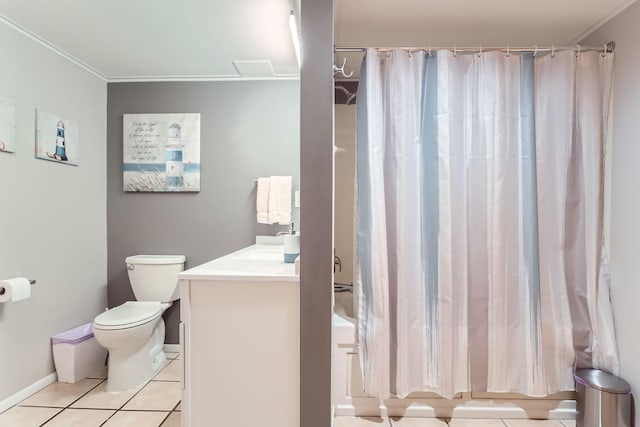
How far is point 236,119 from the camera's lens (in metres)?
2.67

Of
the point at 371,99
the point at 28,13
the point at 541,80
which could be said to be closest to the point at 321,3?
the point at 371,99

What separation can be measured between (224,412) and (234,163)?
1801 mm

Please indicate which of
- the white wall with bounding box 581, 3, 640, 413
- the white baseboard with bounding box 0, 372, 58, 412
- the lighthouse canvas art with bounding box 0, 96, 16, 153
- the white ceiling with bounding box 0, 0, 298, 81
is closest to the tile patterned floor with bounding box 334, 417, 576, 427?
the white wall with bounding box 581, 3, 640, 413

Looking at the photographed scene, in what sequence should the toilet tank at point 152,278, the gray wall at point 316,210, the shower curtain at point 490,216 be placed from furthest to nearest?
the toilet tank at point 152,278
the shower curtain at point 490,216
the gray wall at point 316,210

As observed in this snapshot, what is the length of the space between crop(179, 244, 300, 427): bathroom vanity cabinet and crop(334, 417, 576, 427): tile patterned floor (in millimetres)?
549

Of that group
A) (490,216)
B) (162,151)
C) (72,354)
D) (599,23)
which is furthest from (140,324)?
(599,23)

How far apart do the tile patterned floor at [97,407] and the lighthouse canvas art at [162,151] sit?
4.76 feet

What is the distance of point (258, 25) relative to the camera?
6.34 ft

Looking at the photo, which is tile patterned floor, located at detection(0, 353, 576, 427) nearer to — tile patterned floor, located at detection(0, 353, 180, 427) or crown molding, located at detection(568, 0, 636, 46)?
tile patterned floor, located at detection(0, 353, 180, 427)

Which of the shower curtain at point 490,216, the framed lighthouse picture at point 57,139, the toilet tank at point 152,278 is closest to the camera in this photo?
the shower curtain at point 490,216

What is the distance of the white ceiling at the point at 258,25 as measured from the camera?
66.6 inches

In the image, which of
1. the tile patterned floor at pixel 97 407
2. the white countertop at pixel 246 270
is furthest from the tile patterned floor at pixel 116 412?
the white countertop at pixel 246 270

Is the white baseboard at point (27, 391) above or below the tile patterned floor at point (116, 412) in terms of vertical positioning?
above

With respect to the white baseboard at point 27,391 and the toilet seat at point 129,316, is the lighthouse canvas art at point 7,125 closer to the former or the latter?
the toilet seat at point 129,316
